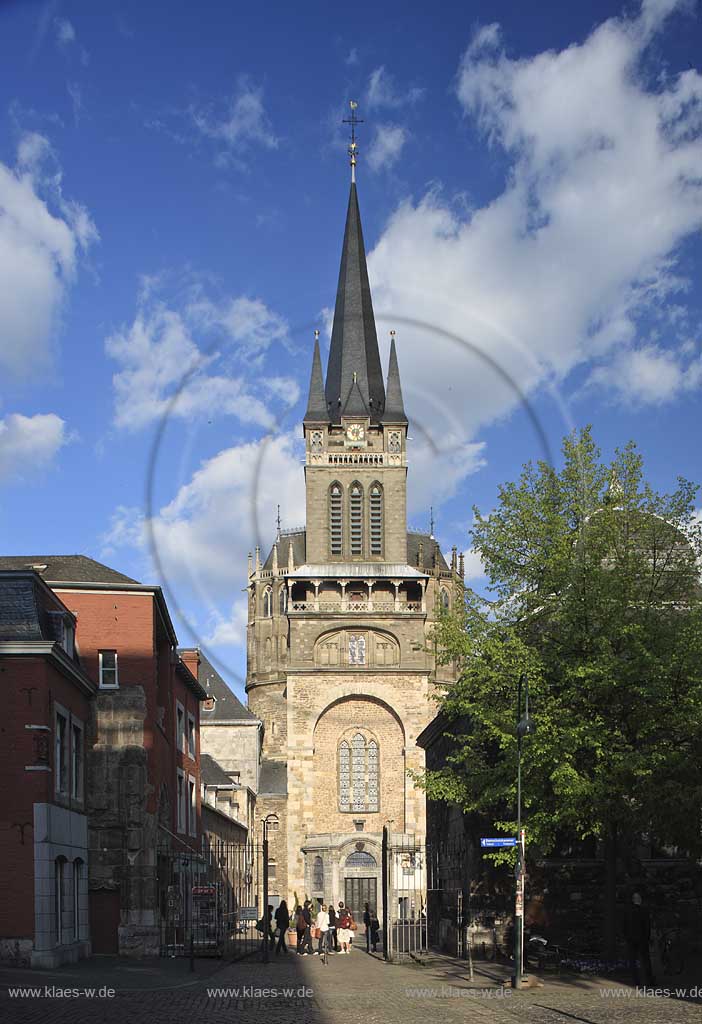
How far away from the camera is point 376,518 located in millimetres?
82312

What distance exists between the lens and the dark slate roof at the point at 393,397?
84.4 m

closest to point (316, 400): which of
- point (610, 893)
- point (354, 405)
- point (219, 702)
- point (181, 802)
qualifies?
point (354, 405)

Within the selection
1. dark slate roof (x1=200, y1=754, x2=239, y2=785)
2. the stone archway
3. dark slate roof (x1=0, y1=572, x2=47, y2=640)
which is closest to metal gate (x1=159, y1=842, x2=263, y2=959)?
dark slate roof (x1=0, y1=572, x2=47, y2=640)

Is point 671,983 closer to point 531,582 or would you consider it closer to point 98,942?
point 531,582

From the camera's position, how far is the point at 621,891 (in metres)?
33.3

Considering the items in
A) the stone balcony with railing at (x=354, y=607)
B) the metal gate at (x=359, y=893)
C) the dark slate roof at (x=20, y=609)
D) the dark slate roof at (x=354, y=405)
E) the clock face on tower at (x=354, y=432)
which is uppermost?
the dark slate roof at (x=354, y=405)

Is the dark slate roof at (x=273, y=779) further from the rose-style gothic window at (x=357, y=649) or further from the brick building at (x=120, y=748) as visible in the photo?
the brick building at (x=120, y=748)

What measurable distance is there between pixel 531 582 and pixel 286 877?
50.3 meters

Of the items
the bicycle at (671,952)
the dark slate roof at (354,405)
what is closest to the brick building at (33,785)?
the bicycle at (671,952)

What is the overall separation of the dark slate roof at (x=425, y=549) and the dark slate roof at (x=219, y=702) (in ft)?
74.0

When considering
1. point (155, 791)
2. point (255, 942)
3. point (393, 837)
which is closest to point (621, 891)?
point (155, 791)

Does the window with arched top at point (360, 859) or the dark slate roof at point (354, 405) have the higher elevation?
the dark slate roof at point (354, 405)

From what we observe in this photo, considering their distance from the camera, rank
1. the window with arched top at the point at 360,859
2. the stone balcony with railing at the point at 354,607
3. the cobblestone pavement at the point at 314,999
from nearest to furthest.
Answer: the cobblestone pavement at the point at 314,999 → the window with arched top at the point at 360,859 → the stone balcony with railing at the point at 354,607

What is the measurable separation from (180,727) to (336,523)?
36102 mm
